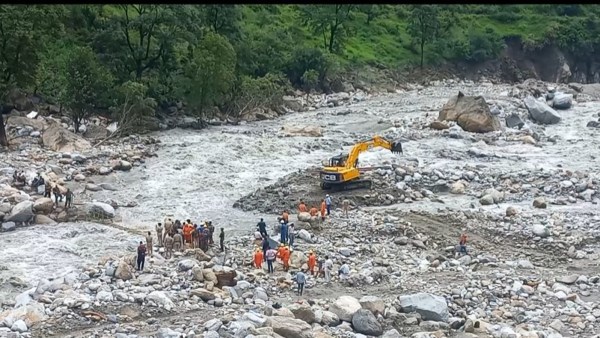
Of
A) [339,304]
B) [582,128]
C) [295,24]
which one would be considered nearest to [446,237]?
[339,304]

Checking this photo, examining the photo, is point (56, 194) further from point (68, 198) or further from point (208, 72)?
point (208, 72)

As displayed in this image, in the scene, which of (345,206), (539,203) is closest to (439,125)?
(539,203)

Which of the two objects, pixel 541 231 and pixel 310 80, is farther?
pixel 310 80

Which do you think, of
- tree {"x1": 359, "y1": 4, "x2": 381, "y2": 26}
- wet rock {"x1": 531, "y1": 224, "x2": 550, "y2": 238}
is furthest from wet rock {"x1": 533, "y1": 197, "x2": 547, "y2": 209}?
tree {"x1": 359, "y1": 4, "x2": 381, "y2": 26}

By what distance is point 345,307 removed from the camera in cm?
1789

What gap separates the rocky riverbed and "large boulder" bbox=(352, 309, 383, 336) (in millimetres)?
30

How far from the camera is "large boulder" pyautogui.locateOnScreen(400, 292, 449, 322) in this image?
18281 millimetres

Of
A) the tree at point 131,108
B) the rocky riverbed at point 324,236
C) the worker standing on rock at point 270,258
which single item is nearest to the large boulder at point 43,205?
the rocky riverbed at point 324,236

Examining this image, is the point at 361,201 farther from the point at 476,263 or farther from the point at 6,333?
the point at 6,333

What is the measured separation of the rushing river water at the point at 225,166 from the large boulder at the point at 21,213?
0.64m

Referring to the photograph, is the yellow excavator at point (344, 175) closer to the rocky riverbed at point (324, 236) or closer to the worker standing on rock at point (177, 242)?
the rocky riverbed at point (324, 236)

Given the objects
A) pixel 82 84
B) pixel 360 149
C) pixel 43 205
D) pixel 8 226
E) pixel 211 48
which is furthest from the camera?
pixel 211 48

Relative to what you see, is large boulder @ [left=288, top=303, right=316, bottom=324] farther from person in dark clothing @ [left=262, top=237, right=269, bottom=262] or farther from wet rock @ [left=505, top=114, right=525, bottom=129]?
wet rock @ [left=505, top=114, right=525, bottom=129]

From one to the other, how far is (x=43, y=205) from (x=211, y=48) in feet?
63.7
